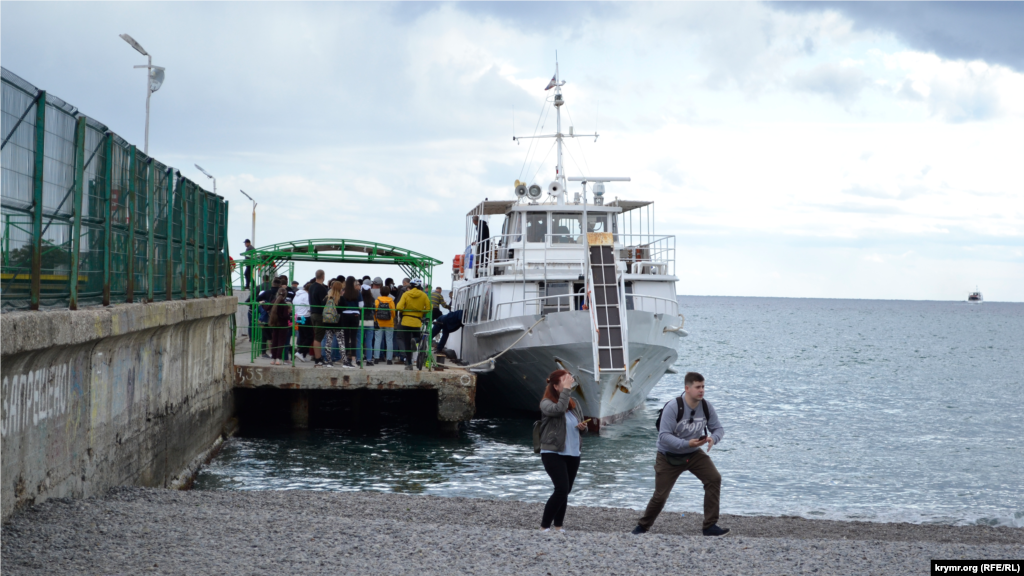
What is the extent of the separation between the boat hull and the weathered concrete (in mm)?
2570

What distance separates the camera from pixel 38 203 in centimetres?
719

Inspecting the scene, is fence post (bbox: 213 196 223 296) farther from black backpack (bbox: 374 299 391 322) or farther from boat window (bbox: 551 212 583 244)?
boat window (bbox: 551 212 583 244)

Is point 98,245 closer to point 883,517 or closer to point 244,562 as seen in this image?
point 244,562

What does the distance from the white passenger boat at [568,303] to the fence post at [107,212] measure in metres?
9.23

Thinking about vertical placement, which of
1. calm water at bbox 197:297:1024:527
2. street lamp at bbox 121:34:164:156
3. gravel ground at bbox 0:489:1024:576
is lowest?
calm water at bbox 197:297:1024:527

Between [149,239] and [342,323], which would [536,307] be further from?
[149,239]

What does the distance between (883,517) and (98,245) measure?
36.4ft

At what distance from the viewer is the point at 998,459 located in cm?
1961

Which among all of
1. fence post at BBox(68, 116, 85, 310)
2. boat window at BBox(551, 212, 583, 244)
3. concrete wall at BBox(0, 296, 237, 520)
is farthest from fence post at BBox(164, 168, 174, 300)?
boat window at BBox(551, 212, 583, 244)

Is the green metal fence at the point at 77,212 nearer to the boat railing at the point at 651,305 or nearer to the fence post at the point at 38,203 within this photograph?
the fence post at the point at 38,203

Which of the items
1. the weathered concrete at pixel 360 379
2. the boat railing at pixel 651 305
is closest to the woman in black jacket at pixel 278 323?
the weathered concrete at pixel 360 379

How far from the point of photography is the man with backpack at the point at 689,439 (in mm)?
8297

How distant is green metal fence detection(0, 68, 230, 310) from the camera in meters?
6.82

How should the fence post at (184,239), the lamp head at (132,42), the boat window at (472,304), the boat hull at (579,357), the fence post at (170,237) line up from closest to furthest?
the fence post at (170,237), the fence post at (184,239), the boat hull at (579,357), the lamp head at (132,42), the boat window at (472,304)
